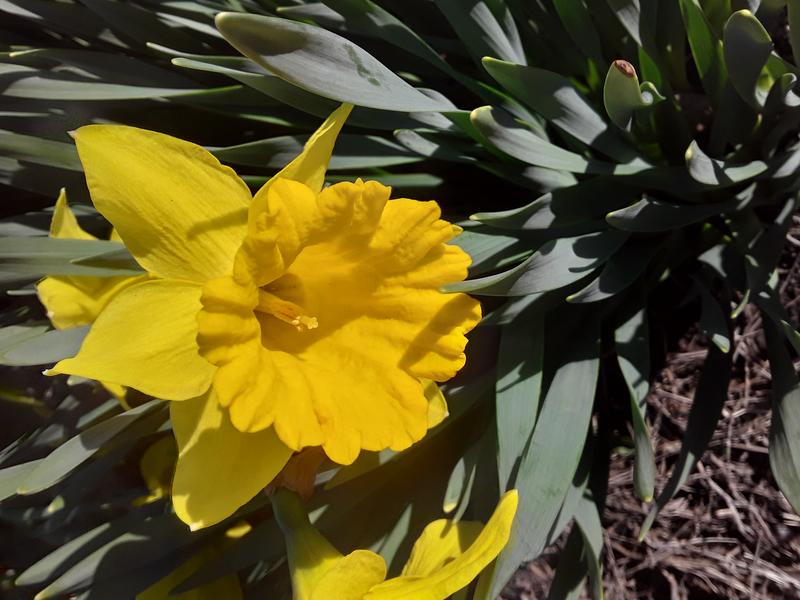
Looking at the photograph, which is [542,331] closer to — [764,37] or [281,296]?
[281,296]

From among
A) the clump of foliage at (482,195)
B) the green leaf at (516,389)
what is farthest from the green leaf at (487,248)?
the green leaf at (516,389)

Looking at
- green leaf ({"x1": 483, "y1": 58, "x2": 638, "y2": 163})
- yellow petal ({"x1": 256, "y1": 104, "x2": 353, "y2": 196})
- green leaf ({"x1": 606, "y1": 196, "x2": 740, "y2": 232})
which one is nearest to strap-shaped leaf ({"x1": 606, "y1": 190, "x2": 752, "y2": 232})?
green leaf ({"x1": 606, "y1": 196, "x2": 740, "y2": 232})

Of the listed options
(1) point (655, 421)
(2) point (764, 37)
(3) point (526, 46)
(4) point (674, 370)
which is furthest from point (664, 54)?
(1) point (655, 421)

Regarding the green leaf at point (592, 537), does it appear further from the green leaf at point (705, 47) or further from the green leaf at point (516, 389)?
the green leaf at point (705, 47)

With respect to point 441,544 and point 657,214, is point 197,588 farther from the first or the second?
point 657,214

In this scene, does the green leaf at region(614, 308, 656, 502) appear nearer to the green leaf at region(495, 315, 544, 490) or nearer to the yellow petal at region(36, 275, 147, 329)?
the green leaf at region(495, 315, 544, 490)

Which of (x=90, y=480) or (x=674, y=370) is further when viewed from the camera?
(x=674, y=370)

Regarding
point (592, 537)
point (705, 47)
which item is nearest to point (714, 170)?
point (705, 47)
